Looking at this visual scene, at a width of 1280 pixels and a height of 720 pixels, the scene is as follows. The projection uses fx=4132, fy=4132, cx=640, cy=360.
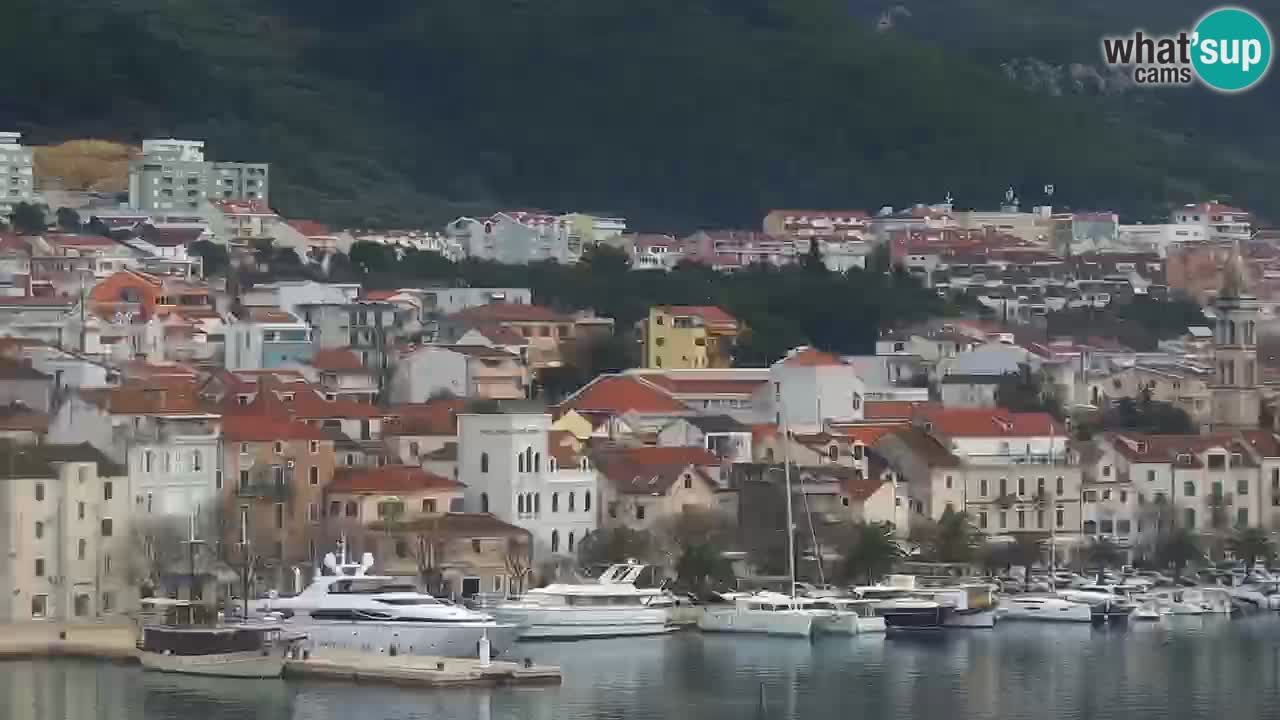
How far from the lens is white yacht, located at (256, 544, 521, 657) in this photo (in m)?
41.0

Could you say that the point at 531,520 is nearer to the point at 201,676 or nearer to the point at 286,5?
the point at 201,676

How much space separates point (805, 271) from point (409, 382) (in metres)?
27.1

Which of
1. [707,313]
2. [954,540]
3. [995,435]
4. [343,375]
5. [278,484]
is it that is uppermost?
[707,313]

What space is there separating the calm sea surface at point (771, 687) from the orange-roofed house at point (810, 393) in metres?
12.3

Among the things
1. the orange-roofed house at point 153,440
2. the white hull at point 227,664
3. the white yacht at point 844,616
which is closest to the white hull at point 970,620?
the white yacht at point 844,616

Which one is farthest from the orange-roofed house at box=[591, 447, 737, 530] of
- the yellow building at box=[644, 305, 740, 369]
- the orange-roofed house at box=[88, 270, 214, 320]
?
the yellow building at box=[644, 305, 740, 369]

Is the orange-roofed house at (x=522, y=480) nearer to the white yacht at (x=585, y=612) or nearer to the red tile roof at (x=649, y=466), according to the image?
the red tile roof at (x=649, y=466)

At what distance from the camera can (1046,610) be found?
4941 centimetres

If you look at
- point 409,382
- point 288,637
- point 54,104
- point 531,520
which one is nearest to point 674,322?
point 409,382

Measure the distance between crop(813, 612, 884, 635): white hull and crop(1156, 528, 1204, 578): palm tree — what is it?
938 cm

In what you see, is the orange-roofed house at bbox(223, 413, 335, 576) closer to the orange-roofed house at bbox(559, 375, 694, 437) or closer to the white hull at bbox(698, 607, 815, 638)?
the white hull at bbox(698, 607, 815, 638)

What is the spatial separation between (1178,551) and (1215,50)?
39071mm

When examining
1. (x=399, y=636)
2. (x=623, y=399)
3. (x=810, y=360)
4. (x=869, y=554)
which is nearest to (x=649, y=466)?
(x=869, y=554)

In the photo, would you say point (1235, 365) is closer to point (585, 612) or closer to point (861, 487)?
point (861, 487)
